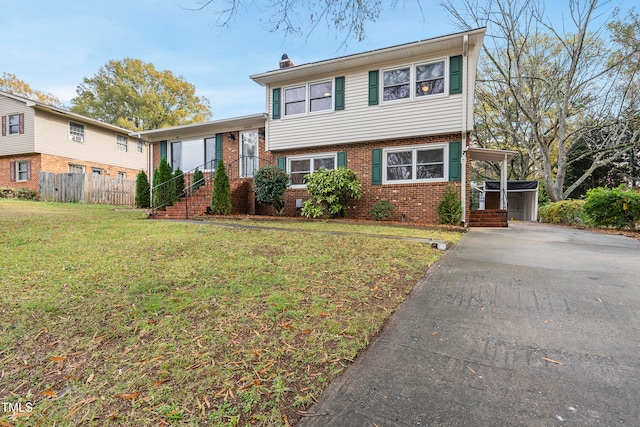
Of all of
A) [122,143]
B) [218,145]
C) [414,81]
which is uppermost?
[122,143]

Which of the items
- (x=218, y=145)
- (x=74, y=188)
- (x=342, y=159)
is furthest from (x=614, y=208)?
(x=74, y=188)

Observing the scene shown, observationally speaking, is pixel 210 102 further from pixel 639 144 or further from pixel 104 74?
pixel 639 144

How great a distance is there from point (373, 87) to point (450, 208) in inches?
186

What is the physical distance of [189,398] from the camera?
1565mm

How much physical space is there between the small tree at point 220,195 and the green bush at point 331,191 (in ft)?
8.94

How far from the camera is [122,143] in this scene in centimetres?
2184

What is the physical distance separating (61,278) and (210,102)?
108ft

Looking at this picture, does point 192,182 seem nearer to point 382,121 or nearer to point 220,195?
point 220,195

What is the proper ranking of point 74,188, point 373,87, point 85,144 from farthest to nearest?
point 85,144
point 74,188
point 373,87

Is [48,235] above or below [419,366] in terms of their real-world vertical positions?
above

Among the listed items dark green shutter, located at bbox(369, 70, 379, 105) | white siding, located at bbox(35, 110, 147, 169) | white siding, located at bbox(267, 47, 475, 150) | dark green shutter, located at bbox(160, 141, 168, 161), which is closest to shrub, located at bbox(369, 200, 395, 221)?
white siding, located at bbox(267, 47, 475, 150)

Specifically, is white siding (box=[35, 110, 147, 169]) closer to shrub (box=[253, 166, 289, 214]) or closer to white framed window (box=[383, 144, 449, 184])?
shrub (box=[253, 166, 289, 214])

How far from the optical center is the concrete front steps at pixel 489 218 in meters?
10.3

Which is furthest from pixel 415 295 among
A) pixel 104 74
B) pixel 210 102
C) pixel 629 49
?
pixel 104 74
